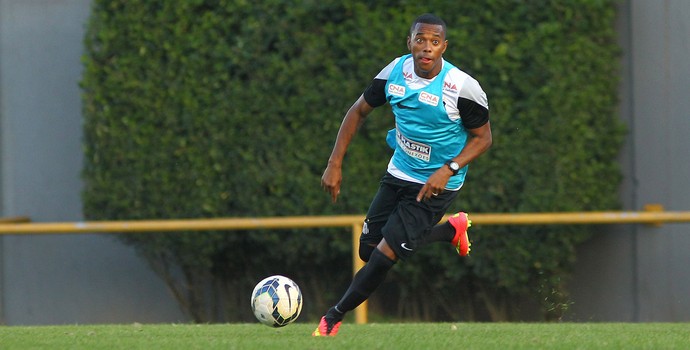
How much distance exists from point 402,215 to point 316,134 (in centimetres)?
378

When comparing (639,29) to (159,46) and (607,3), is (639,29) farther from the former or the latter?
(159,46)

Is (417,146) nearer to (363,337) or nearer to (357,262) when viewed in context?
(363,337)

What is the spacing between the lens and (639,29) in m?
11.1

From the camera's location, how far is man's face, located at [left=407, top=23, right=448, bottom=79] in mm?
7191

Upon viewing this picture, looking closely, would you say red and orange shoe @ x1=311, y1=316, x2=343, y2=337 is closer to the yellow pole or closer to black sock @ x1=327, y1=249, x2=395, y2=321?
black sock @ x1=327, y1=249, x2=395, y2=321

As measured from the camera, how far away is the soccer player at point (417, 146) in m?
7.24

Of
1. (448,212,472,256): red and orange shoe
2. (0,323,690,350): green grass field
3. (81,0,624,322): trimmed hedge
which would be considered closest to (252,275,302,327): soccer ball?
(0,323,690,350): green grass field

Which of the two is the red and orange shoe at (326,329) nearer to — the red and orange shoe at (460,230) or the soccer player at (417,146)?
the soccer player at (417,146)

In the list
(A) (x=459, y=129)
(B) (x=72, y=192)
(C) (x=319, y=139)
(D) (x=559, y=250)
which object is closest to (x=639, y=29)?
(D) (x=559, y=250)

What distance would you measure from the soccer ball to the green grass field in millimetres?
122

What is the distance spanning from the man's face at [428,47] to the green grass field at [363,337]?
1.62 m

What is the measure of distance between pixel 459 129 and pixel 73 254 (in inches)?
249

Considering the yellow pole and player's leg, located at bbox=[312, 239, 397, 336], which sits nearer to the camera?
player's leg, located at bbox=[312, 239, 397, 336]

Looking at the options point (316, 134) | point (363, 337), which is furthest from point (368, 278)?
point (316, 134)
